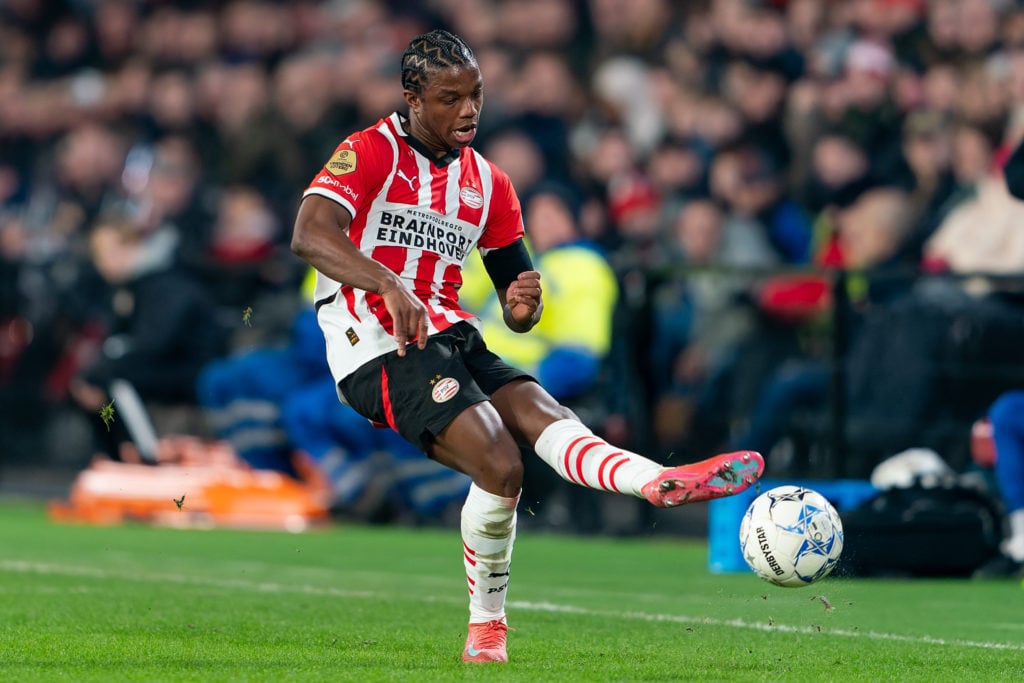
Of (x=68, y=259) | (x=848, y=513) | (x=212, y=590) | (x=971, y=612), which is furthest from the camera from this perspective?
(x=68, y=259)

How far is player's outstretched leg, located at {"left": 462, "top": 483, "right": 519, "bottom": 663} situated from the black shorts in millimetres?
259

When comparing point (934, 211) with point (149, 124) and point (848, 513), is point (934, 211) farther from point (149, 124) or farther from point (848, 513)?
point (149, 124)

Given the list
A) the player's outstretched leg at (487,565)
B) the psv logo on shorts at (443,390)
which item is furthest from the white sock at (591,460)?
the psv logo on shorts at (443,390)

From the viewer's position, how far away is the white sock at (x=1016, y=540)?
870 cm

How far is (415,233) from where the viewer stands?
5816 mm

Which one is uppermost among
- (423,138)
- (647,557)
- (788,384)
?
(423,138)

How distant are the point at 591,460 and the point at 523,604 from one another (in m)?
2.08

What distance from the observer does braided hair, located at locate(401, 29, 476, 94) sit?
18.5 feet

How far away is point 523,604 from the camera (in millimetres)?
7426

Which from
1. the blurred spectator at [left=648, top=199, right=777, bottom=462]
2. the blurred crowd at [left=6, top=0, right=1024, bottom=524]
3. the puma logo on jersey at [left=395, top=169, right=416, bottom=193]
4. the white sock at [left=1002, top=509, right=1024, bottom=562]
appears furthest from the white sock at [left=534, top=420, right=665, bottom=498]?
the blurred spectator at [left=648, top=199, right=777, bottom=462]

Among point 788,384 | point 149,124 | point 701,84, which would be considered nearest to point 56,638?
point 788,384

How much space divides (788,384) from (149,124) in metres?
9.13

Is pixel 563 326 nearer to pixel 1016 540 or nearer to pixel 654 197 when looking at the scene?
pixel 654 197

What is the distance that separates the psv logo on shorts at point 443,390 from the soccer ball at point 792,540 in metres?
1.07
